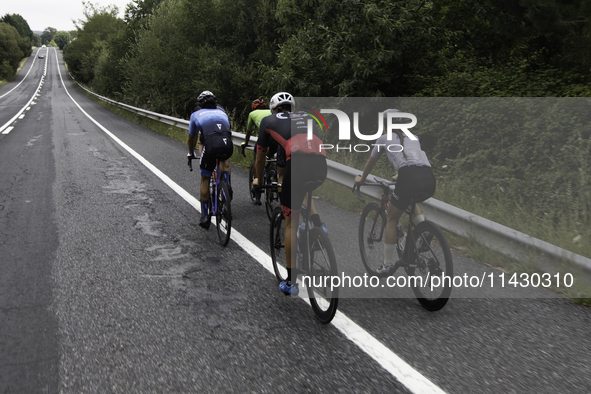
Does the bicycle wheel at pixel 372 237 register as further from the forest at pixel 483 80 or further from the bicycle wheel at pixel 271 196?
the bicycle wheel at pixel 271 196

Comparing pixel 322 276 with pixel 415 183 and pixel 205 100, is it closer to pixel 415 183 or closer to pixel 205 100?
pixel 415 183

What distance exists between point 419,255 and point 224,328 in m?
1.70

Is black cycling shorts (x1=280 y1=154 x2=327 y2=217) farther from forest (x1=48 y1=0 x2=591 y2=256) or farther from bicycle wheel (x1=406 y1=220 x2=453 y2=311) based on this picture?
forest (x1=48 y1=0 x2=591 y2=256)

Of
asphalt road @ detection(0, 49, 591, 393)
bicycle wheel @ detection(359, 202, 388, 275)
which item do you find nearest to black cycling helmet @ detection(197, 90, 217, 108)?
asphalt road @ detection(0, 49, 591, 393)

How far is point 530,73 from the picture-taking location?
411 inches

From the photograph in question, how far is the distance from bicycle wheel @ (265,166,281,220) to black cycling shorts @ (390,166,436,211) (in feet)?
9.15

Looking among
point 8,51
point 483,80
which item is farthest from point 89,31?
point 483,80

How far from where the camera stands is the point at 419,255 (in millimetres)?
3930

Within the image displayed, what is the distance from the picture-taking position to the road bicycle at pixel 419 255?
3.69 m

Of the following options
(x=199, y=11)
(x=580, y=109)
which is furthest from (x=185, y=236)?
(x=199, y=11)

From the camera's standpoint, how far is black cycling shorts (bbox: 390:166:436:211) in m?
3.90

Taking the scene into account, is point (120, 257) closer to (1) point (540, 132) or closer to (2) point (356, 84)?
(1) point (540, 132)

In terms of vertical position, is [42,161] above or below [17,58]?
below

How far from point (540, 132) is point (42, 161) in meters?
11.1
